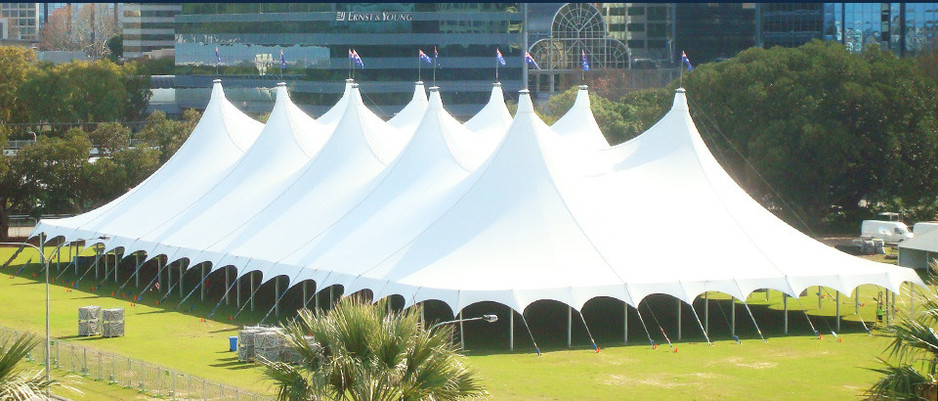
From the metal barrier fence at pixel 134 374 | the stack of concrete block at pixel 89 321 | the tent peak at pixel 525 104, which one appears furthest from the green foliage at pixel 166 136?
the metal barrier fence at pixel 134 374

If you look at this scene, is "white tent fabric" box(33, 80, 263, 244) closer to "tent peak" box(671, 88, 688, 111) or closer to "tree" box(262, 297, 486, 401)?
"tent peak" box(671, 88, 688, 111)

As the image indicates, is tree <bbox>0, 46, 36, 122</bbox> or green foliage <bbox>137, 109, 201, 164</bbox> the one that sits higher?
tree <bbox>0, 46, 36, 122</bbox>

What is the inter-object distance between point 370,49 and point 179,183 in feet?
183

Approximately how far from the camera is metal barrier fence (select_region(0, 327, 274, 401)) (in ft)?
106

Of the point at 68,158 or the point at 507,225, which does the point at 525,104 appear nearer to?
the point at 507,225

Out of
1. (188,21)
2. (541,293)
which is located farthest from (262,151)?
(188,21)

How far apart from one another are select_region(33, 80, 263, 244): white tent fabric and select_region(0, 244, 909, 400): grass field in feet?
17.6

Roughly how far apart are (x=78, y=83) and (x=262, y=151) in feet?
180

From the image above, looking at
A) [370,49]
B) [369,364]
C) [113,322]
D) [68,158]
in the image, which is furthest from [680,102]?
[370,49]

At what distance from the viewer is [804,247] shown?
1658 inches

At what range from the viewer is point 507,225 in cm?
4088

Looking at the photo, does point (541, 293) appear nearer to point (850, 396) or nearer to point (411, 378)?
point (850, 396)


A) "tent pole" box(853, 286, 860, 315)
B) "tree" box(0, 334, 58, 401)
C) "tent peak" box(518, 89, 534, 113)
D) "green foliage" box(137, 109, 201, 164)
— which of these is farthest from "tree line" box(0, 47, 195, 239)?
"tree" box(0, 334, 58, 401)

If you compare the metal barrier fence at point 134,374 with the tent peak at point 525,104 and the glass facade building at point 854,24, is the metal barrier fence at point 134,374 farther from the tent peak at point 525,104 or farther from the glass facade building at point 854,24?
the glass facade building at point 854,24
